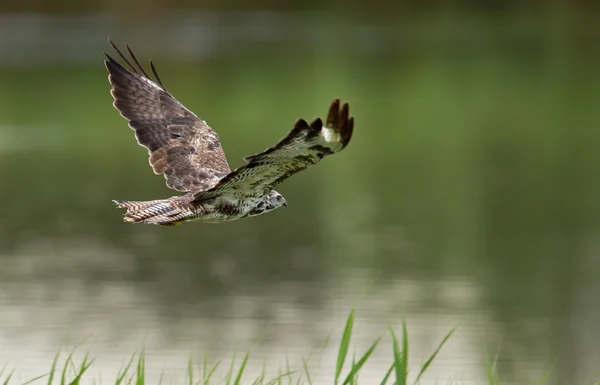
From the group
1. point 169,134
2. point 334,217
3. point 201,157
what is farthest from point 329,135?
point 334,217

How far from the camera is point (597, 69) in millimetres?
39031

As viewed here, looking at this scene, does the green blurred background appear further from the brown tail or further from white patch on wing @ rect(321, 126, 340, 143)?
white patch on wing @ rect(321, 126, 340, 143)

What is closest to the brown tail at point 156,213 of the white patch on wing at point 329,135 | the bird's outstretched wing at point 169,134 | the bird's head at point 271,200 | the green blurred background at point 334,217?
the bird's head at point 271,200

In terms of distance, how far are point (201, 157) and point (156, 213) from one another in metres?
1.42

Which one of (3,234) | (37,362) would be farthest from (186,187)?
(3,234)

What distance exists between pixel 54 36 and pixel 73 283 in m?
30.5

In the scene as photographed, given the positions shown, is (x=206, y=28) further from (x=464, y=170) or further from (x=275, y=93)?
(x=464, y=170)

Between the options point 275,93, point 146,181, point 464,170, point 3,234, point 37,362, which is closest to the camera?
point 37,362

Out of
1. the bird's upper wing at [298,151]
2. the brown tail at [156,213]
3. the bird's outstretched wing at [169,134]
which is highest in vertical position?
the bird's outstretched wing at [169,134]

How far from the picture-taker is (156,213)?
24.3 feet

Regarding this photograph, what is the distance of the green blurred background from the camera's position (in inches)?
627

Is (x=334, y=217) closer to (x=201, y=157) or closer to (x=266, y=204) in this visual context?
(x=201, y=157)

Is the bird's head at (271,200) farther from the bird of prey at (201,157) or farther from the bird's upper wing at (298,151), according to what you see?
the bird's upper wing at (298,151)

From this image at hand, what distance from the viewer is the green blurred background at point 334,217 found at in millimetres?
15922
